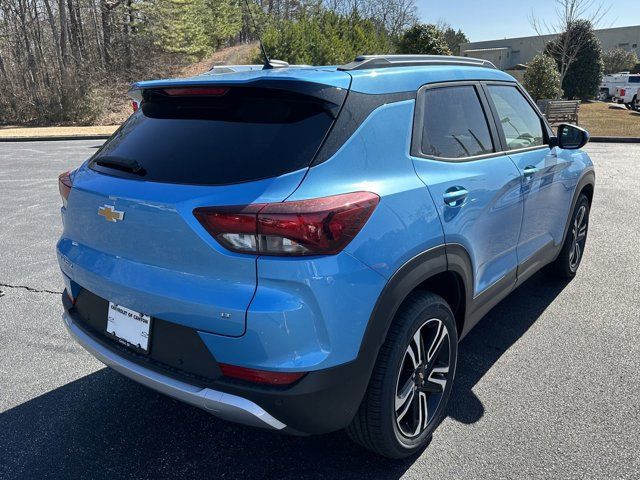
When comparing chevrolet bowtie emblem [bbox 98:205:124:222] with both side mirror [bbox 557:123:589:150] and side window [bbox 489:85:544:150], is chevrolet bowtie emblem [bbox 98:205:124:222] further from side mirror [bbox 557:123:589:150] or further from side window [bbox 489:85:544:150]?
side mirror [bbox 557:123:589:150]

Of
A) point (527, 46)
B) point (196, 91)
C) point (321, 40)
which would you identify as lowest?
point (196, 91)

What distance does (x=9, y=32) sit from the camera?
23953 millimetres

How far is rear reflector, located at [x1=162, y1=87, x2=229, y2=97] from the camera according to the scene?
7.23 ft

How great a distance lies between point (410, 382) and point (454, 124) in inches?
53.9

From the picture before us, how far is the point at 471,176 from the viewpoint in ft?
8.67

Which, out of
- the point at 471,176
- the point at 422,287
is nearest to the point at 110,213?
the point at 422,287

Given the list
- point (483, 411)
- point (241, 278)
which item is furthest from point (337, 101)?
point (483, 411)

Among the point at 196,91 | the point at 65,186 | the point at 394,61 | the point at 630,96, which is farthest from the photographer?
the point at 630,96

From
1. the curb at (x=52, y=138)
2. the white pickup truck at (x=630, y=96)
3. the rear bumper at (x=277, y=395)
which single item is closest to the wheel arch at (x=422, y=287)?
the rear bumper at (x=277, y=395)

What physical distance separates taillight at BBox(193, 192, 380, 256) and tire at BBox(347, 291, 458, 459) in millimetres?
579

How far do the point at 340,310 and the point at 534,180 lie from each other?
2.10 metres

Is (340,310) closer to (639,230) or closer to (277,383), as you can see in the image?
(277,383)

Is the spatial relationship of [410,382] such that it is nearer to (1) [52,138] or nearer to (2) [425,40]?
(1) [52,138]

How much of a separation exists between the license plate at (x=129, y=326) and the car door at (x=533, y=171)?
234cm
